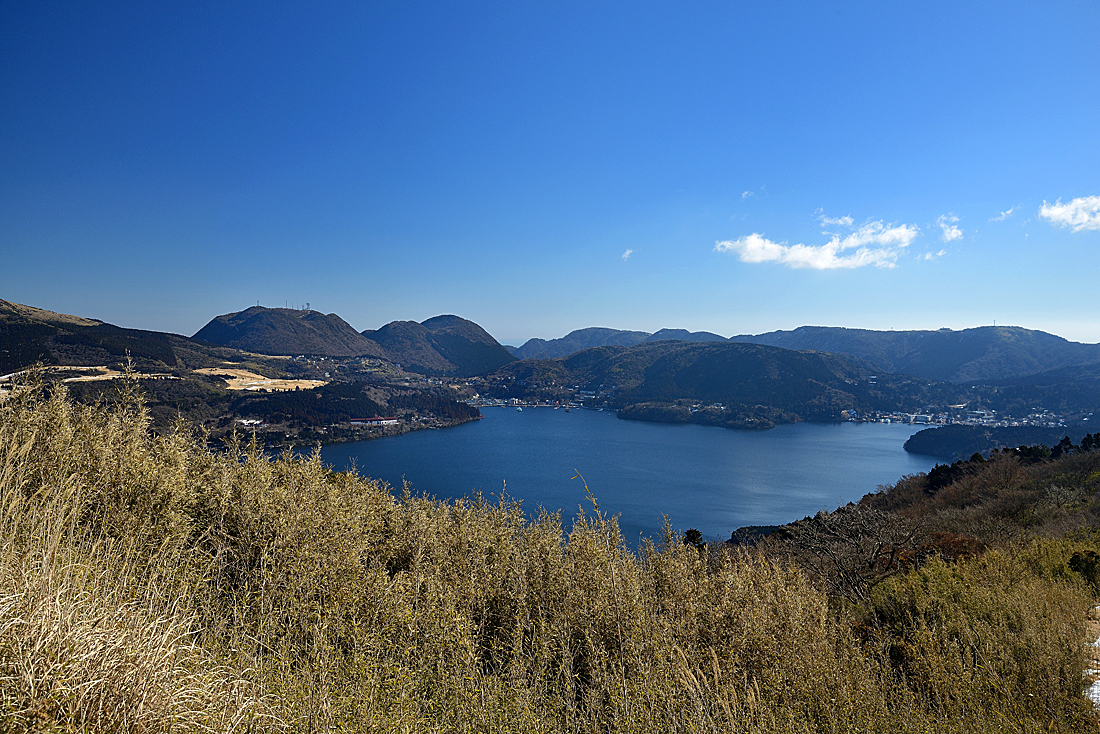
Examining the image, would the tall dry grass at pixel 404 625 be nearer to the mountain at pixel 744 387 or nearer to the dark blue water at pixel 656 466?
the dark blue water at pixel 656 466

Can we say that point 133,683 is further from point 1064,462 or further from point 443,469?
point 443,469

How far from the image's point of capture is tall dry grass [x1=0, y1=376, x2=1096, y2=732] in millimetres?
2703

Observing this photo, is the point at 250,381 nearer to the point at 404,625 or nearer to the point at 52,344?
the point at 52,344

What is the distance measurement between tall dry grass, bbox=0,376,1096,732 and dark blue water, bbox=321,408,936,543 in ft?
103

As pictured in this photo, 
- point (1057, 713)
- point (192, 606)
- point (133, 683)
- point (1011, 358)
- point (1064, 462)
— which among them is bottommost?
point (1064, 462)

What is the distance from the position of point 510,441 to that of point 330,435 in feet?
111

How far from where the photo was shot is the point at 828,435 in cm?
11231

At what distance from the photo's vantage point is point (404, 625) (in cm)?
478

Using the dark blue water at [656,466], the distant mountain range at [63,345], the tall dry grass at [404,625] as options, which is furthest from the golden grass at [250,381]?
the tall dry grass at [404,625]

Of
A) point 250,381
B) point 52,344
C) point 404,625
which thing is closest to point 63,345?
point 52,344

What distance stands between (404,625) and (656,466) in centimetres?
7786

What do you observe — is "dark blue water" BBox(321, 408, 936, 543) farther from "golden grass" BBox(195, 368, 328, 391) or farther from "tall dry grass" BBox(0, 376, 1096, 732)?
"golden grass" BBox(195, 368, 328, 391)

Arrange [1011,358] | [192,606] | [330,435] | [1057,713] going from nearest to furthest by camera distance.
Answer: [1057,713], [192,606], [330,435], [1011,358]

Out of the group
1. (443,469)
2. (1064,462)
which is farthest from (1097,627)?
(443,469)
